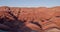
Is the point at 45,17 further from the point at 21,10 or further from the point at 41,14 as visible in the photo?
the point at 21,10

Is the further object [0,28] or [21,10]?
[21,10]

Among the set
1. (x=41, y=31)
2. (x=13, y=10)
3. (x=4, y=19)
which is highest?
(x=13, y=10)

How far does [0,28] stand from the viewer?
6.12 metres

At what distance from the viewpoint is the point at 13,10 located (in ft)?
26.9

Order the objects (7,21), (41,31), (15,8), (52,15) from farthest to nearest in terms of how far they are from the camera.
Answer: (15,8)
(52,15)
(7,21)
(41,31)

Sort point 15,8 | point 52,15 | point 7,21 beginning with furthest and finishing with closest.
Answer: point 15,8, point 52,15, point 7,21

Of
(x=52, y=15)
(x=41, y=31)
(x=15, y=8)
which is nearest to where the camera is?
(x=41, y=31)

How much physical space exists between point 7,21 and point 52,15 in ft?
8.80

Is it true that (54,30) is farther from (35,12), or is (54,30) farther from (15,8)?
(15,8)

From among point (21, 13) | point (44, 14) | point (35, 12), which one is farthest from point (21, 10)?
point (44, 14)

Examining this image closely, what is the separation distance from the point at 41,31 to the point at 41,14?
2.28 meters

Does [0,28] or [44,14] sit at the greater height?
[44,14]

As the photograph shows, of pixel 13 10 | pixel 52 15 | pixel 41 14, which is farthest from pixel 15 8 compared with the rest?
pixel 52 15

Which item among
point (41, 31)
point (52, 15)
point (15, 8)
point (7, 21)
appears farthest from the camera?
point (15, 8)
